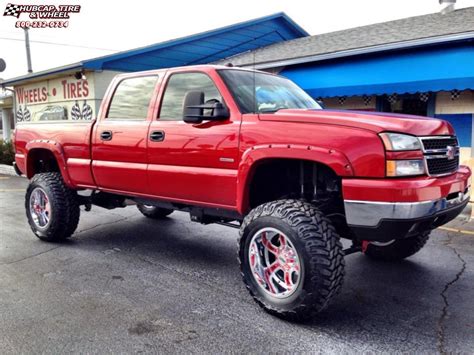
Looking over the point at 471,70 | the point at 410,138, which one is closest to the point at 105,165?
the point at 410,138

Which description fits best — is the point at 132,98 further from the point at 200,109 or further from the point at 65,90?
the point at 65,90

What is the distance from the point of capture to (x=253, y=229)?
11.5ft

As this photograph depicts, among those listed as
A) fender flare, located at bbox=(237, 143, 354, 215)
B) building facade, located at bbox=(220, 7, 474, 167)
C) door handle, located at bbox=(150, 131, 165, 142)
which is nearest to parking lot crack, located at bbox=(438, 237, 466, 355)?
fender flare, located at bbox=(237, 143, 354, 215)

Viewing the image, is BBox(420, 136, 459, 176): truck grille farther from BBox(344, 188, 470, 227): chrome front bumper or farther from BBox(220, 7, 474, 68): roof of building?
BBox(220, 7, 474, 68): roof of building

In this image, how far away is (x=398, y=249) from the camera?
15.2ft

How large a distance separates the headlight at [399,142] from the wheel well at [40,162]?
4.40m

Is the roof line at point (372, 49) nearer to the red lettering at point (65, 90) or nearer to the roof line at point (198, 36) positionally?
the roof line at point (198, 36)

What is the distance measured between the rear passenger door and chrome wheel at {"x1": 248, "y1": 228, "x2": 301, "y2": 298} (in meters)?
1.52

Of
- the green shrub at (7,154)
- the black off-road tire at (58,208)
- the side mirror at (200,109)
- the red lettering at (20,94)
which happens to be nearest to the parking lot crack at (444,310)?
the side mirror at (200,109)

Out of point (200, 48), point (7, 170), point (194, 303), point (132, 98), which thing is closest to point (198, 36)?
point (200, 48)

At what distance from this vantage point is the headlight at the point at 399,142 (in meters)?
2.99

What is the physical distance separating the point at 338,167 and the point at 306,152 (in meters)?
0.27

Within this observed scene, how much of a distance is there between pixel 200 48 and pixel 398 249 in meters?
13.1

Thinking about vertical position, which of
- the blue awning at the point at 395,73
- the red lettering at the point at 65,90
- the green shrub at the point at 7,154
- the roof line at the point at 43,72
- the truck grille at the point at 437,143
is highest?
the roof line at the point at 43,72
